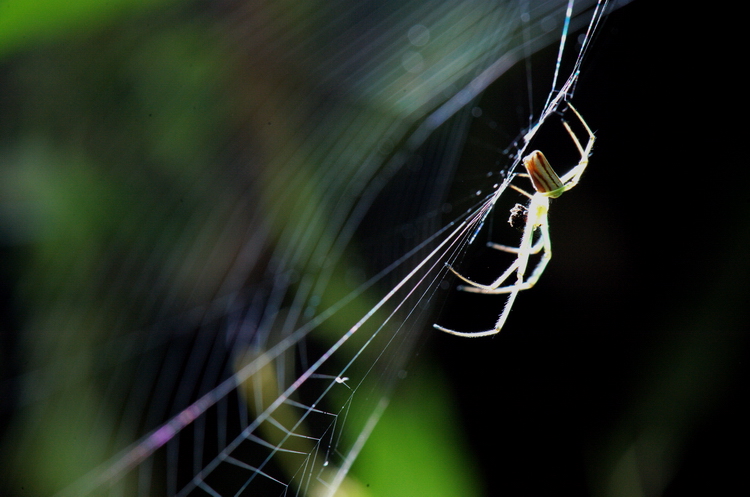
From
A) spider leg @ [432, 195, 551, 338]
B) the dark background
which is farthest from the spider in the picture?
the dark background

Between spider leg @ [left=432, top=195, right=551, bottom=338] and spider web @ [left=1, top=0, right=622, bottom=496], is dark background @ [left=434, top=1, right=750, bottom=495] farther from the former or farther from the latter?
Answer: spider web @ [left=1, top=0, right=622, bottom=496]

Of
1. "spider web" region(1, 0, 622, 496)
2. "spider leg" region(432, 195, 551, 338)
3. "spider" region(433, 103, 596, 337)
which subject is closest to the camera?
"spider web" region(1, 0, 622, 496)

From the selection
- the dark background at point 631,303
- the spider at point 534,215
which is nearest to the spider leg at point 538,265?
the spider at point 534,215

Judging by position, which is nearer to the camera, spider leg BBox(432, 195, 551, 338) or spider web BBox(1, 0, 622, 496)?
spider web BBox(1, 0, 622, 496)

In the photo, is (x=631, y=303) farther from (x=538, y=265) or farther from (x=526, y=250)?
(x=526, y=250)

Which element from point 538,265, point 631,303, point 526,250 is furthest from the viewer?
point 631,303

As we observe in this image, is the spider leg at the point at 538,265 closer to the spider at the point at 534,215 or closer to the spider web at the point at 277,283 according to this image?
the spider at the point at 534,215

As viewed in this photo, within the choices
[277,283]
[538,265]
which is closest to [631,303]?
A: [538,265]
